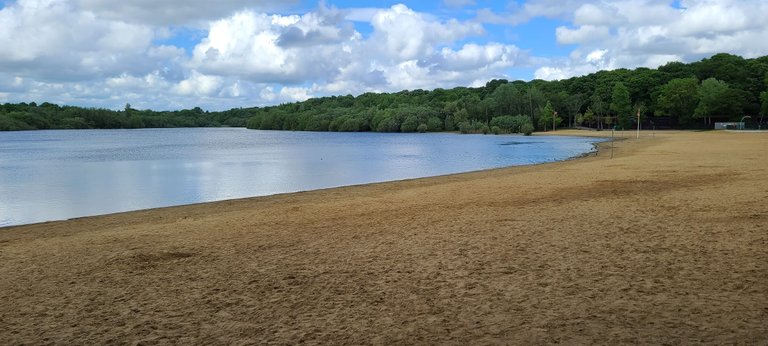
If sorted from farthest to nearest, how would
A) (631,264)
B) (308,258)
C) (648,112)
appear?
(648,112), (308,258), (631,264)

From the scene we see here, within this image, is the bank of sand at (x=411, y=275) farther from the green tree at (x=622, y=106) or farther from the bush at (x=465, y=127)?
the bush at (x=465, y=127)

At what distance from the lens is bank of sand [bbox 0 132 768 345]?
565cm

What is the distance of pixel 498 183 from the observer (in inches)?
831

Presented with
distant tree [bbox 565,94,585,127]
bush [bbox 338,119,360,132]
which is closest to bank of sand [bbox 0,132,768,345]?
distant tree [bbox 565,94,585,127]

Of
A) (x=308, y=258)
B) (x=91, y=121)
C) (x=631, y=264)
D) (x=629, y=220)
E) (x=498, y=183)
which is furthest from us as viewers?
(x=91, y=121)

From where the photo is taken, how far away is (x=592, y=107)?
115312 millimetres

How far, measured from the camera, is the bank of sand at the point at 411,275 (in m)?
5.65

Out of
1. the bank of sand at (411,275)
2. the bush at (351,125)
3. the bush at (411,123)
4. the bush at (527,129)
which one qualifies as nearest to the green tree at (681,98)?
the bush at (527,129)

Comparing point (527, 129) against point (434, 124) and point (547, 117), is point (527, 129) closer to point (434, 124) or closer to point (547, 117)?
point (547, 117)

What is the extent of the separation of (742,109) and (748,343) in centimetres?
10019

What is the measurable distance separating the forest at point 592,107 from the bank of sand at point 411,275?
8336 cm

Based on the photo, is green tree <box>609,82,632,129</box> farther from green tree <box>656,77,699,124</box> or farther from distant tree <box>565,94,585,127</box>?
distant tree <box>565,94,585,127</box>

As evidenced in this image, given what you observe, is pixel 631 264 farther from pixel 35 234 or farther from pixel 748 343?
pixel 35 234

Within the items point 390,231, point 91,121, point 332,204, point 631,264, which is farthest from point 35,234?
point 91,121
